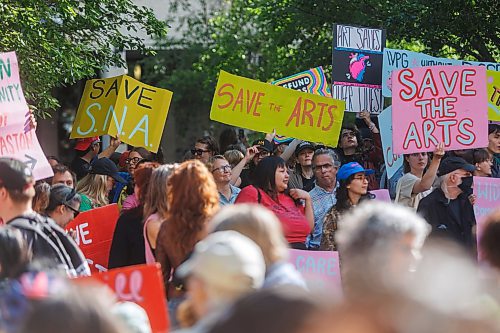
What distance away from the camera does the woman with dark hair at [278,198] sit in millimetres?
8234

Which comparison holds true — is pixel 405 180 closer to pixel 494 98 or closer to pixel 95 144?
pixel 494 98

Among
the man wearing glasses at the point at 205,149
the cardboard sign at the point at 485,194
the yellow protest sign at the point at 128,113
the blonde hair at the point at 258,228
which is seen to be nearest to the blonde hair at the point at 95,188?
the yellow protest sign at the point at 128,113

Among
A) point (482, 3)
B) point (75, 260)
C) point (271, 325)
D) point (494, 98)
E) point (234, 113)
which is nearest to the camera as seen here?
point (271, 325)

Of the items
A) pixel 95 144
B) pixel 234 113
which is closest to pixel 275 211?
pixel 234 113

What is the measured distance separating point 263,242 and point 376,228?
0.52m

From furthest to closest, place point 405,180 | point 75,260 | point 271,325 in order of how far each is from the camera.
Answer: point 405,180 < point 75,260 < point 271,325

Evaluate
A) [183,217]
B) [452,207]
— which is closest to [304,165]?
[452,207]

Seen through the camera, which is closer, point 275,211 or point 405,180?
Result: point 275,211

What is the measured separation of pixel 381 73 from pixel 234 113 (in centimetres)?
226

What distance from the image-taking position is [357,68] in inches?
470

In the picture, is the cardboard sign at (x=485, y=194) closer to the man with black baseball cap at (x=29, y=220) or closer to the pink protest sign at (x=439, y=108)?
the pink protest sign at (x=439, y=108)

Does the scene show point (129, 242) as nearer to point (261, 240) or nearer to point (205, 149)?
point (261, 240)

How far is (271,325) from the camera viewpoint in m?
2.71

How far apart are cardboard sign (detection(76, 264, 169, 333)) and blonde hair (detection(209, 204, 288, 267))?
2.01 feet
